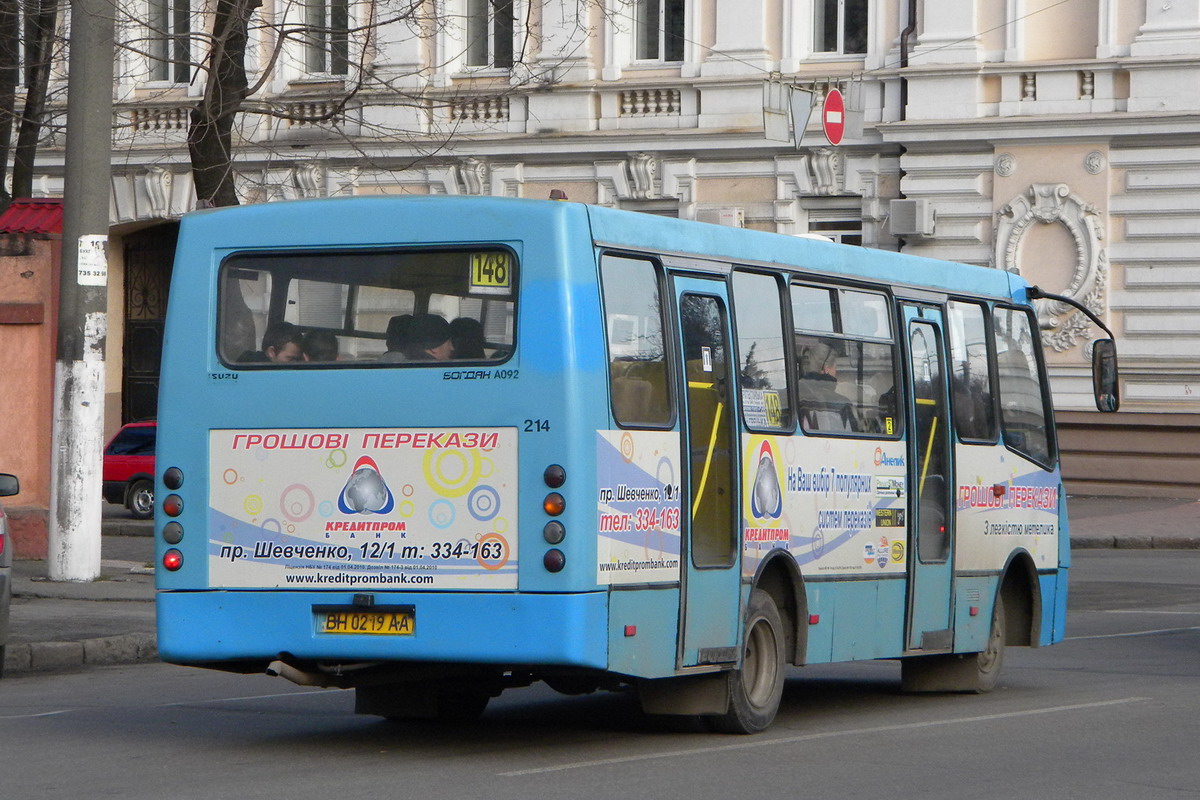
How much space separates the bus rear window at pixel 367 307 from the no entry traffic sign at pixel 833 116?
19.2 metres

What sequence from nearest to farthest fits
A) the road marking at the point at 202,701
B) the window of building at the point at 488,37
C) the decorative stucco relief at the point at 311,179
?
the road marking at the point at 202,701, the window of building at the point at 488,37, the decorative stucco relief at the point at 311,179

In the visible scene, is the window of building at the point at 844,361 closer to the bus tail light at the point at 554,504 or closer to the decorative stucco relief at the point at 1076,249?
the bus tail light at the point at 554,504

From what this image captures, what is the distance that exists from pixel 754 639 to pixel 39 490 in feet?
39.7

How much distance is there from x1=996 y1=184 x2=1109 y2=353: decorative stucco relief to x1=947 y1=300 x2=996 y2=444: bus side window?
16.5 metres

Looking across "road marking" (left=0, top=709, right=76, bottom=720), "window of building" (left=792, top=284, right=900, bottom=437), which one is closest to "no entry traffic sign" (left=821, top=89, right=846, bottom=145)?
"window of building" (left=792, top=284, right=900, bottom=437)

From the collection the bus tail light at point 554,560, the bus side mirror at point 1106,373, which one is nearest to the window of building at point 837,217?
the bus side mirror at point 1106,373

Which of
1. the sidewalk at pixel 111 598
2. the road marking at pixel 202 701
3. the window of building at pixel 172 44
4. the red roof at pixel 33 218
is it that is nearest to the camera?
the road marking at pixel 202 701

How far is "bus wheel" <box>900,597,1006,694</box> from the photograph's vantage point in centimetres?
1235

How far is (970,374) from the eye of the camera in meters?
12.4

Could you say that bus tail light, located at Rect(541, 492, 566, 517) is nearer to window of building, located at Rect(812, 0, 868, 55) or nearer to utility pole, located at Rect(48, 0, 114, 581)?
utility pole, located at Rect(48, 0, 114, 581)

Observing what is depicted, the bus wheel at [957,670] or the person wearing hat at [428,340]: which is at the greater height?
the person wearing hat at [428,340]

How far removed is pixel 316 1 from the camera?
3102 centimetres

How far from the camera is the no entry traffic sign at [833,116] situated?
27.8m

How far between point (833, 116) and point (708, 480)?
1910 centimetres
